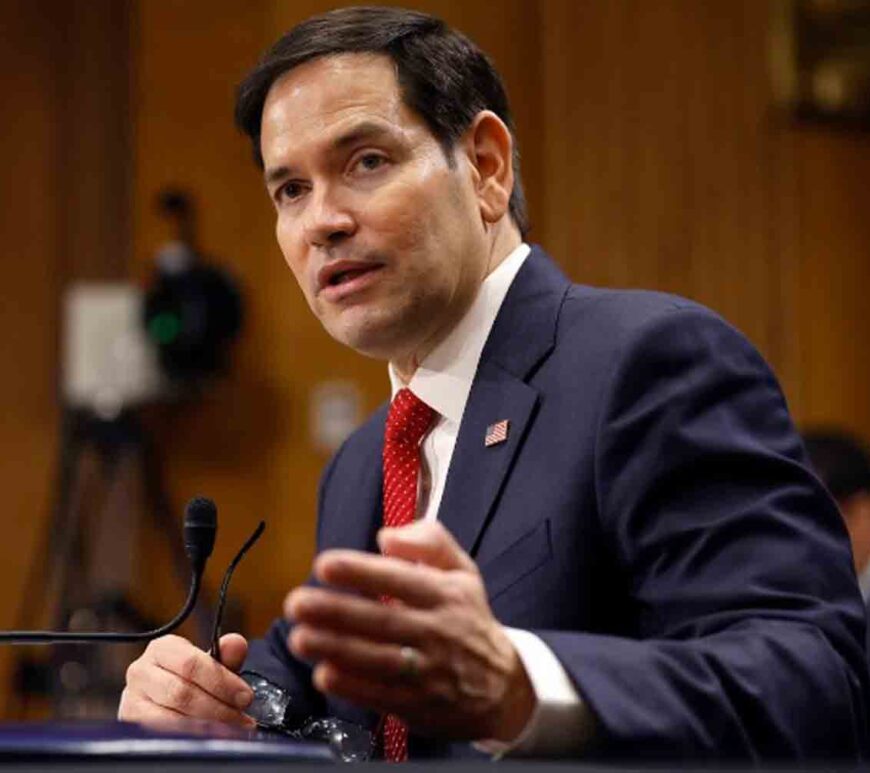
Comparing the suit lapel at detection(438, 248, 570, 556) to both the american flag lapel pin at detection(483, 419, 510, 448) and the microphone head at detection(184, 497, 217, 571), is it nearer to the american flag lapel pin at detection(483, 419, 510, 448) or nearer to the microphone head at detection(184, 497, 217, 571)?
the american flag lapel pin at detection(483, 419, 510, 448)

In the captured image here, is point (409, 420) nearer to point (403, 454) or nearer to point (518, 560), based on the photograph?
point (403, 454)

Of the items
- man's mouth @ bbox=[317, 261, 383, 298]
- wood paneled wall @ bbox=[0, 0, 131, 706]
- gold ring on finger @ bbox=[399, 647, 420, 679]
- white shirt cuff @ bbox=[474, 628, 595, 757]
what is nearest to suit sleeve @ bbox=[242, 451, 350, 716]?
man's mouth @ bbox=[317, 261, 383, 298]

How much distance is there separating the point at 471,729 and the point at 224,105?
4.94m

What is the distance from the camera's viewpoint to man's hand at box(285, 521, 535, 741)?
141 centimetres

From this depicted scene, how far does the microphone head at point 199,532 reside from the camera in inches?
75.2

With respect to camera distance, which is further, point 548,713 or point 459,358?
point 459,358

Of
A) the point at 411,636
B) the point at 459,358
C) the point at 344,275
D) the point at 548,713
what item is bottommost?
the point at 548,713

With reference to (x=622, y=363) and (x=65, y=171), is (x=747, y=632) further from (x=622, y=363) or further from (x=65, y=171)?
(x=65, y=171)

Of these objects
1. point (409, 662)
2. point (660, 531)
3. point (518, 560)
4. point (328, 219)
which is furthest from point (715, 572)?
point (328, 219)

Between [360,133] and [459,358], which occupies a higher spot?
[360,133]

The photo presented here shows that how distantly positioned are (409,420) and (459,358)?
4.6 inches

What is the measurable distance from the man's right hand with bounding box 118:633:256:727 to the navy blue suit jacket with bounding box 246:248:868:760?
238mm

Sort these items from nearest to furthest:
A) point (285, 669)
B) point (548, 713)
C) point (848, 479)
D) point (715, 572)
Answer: point (548, 713)
point (715, 572)
point (285, 669)
point (848, 479)

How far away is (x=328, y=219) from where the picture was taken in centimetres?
228
